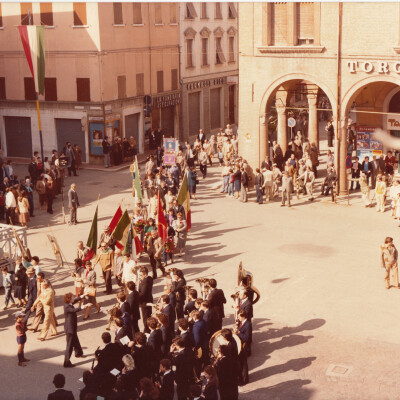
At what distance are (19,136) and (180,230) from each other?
24828mm

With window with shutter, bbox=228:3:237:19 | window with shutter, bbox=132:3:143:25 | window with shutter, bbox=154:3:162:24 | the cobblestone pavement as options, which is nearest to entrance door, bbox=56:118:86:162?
window with shutter, bbox=132:3:143:25

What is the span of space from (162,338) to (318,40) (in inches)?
843

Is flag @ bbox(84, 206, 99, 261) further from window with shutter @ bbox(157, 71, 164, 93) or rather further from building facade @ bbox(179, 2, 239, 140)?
building facade @ bbox(179, 2, 239, 140)

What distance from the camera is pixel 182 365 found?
45.1 feet

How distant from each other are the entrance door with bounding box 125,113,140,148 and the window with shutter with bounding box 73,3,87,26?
6.42m

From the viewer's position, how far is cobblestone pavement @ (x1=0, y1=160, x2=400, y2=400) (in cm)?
1588

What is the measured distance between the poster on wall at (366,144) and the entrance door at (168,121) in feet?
57.8

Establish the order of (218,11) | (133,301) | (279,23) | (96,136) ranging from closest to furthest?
(133,301) < (279,23) < (96,136) < (218,11)

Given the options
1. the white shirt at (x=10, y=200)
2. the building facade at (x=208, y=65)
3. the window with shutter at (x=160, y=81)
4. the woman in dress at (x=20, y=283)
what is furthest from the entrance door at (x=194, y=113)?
the woman in dress at (x=20, y=283)

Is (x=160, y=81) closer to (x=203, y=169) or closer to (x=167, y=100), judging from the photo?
(x=167, y=100)

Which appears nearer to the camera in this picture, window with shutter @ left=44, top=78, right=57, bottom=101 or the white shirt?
the white shirt

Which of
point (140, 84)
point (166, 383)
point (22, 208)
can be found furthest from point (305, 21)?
point (166, 383)

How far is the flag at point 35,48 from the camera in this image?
117 feet

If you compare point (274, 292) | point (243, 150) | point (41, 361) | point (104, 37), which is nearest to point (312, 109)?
point (243, 150)
